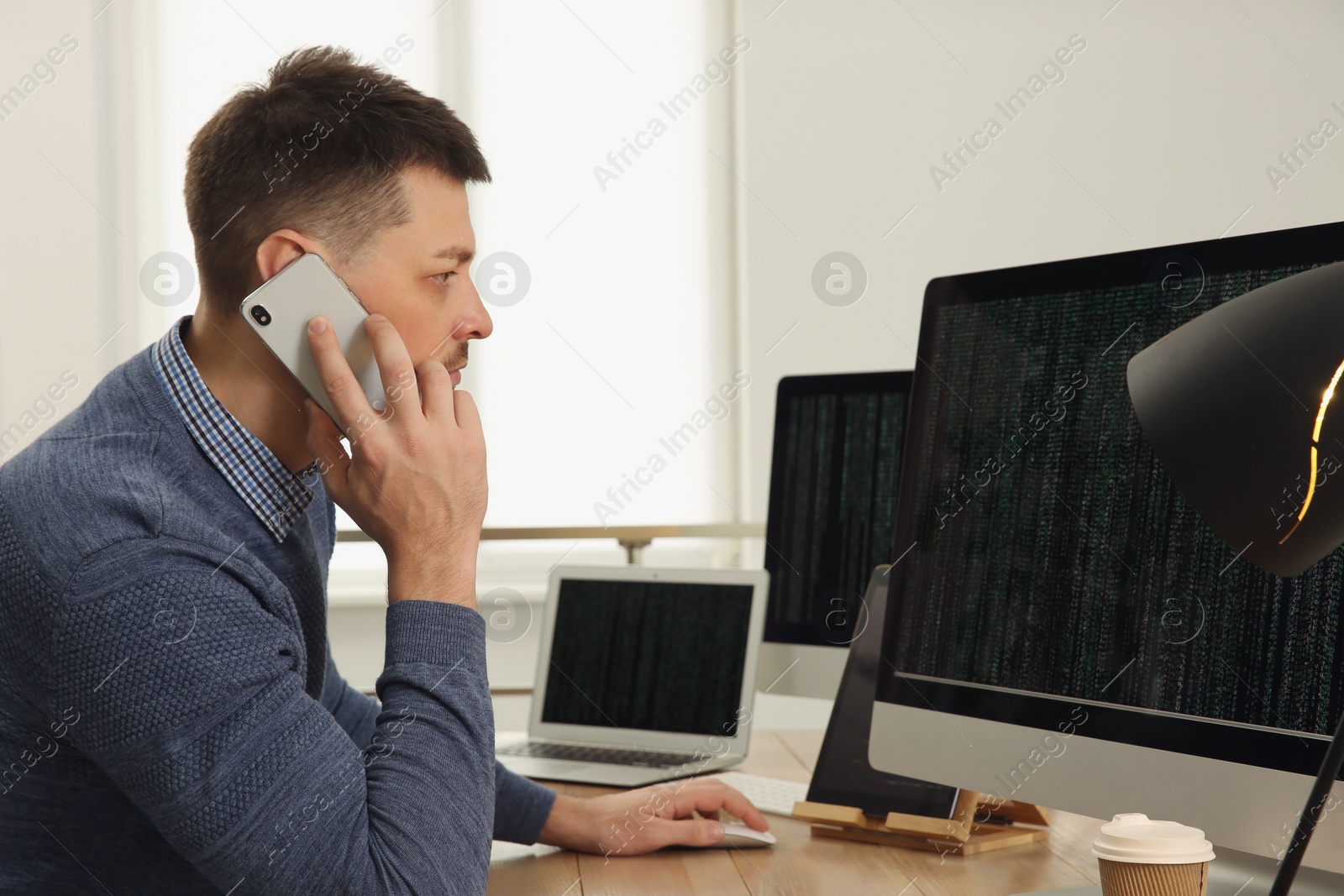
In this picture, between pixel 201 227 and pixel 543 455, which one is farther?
pixel 543 455

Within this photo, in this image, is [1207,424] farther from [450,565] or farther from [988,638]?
[450,565]

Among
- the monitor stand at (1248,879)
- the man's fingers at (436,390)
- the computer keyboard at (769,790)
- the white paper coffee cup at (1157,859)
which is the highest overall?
the man's fingers at (436,390)

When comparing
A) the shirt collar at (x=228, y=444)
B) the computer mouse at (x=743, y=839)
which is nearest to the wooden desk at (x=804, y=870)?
the computer mouse at (x=743, y=839)

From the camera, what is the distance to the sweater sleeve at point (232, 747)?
2.06ft

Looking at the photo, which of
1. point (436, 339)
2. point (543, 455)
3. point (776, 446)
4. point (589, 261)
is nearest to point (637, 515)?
point (543, 455)

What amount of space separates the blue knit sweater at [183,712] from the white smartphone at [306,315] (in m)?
0.09

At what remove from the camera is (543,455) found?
3.11 m

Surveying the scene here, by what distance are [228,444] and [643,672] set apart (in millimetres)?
681

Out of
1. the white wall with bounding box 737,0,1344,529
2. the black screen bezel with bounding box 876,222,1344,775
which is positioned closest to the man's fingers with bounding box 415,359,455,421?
the black screen bezel with bounding box 876,222,1344,775

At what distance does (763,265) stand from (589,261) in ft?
1.70

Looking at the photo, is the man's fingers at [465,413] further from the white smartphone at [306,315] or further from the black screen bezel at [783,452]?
the black screen bezel at [783,452]

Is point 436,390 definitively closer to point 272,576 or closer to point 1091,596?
point 272,576

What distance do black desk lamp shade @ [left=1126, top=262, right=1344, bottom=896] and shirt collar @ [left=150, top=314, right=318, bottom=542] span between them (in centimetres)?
63

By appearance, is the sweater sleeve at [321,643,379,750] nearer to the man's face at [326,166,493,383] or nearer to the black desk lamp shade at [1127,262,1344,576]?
the man's face at [326,166,493,383]
